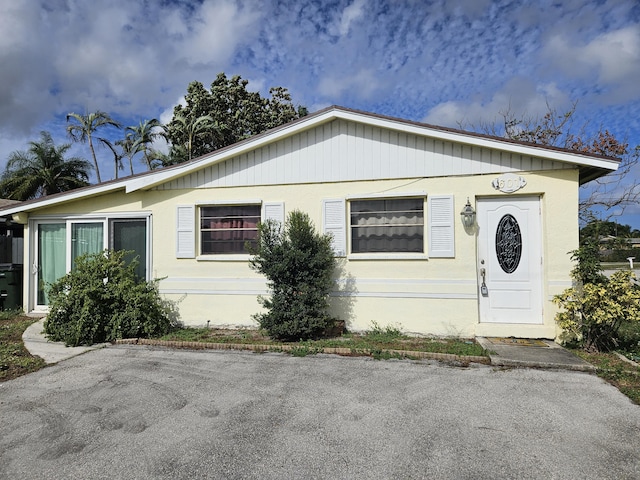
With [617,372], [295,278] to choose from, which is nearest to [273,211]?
[295,278]

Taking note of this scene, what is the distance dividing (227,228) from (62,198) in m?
3.46

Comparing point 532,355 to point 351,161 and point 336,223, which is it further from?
point 351,161

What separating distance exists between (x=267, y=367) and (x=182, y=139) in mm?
18862

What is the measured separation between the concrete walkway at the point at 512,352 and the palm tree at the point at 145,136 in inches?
761

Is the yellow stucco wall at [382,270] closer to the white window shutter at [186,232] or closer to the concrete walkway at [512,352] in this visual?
the white window shutter at [186,232]

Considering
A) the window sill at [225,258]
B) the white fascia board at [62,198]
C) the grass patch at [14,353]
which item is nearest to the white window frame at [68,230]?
the white fascia board at [62,198]

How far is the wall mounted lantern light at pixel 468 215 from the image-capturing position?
6.04 metres

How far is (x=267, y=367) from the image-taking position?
4.79 m

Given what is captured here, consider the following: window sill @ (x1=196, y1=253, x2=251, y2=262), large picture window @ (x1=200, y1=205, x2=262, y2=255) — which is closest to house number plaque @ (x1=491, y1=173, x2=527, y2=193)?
large picture window @ (x1=200, y1=205, x2=262, y2=255)

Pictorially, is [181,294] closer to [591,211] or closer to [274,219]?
[274,219]

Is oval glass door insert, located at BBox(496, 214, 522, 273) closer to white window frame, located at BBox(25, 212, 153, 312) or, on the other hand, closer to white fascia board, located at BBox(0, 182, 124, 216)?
white window frame, located at BBox(25, 212, 153, 312)

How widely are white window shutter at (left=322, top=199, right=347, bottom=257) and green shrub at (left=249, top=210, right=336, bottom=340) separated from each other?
41 cm

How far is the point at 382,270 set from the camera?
6480 millimetres

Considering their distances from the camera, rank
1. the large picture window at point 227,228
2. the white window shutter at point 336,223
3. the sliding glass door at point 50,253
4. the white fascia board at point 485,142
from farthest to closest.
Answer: the sliding glass door at point 50,253, the large picture window at point 227,228, the white window shutter at point 336,223, the white fascia board at point 485,142
